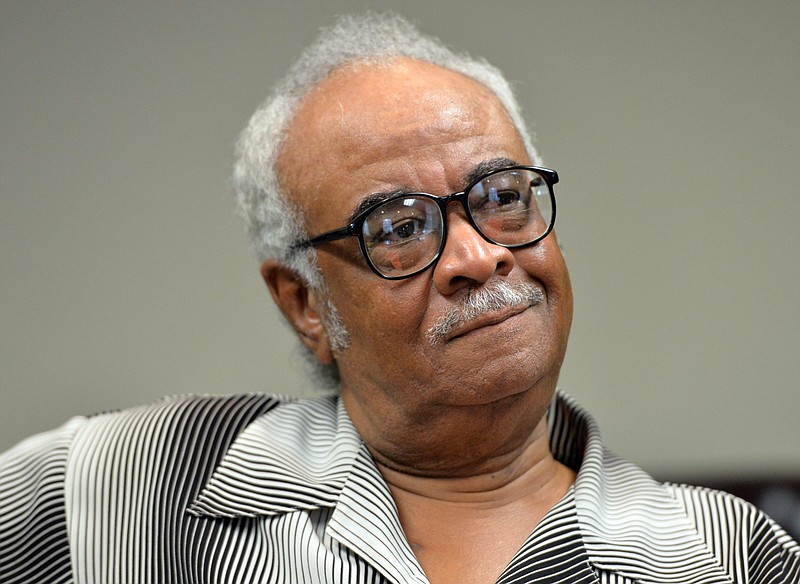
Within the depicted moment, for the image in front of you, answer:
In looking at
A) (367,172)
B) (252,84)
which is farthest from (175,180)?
(367,172)

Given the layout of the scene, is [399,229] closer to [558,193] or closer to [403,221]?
[403,221]

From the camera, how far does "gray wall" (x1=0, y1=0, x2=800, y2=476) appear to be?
8.73ft

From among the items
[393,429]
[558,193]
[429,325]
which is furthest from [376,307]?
[558,193]

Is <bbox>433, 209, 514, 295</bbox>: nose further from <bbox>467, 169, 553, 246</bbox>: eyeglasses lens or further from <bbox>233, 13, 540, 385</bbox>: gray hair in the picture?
<bbox>233, 13, 540, 385</bbox>: gray hair

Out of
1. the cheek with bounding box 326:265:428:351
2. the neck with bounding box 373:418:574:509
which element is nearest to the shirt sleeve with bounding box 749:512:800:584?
the neck with bounding box 373:418:574:509

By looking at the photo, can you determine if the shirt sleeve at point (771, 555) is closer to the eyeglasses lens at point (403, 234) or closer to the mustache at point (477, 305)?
the mustache at point (477, 305)

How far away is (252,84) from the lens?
273cm

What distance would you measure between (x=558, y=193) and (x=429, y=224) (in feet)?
4.06

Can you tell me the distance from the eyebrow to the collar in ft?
1.32

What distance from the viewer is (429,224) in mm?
1514

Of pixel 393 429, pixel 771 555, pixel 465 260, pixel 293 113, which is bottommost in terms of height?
pixel 771 555

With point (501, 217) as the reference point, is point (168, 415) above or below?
below

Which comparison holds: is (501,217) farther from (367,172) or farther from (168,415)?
(168,415)

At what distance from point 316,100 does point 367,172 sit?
0.21 metres
